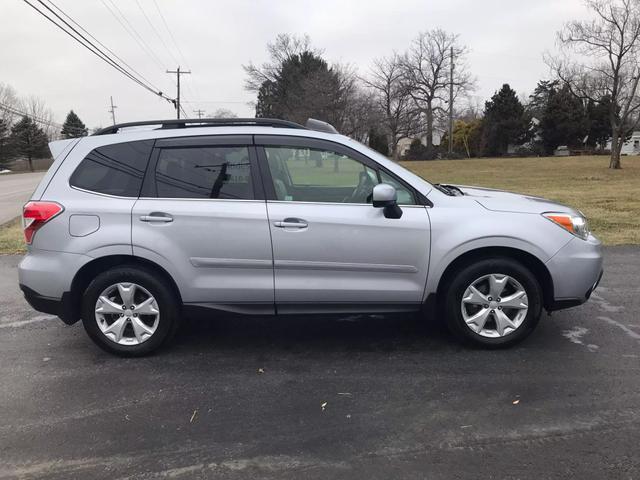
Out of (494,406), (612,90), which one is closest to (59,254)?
(494,406)

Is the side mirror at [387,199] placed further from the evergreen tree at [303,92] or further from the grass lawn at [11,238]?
the evergreen tree at [303,92]

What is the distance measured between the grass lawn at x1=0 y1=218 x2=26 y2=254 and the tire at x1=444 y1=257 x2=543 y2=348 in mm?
7635

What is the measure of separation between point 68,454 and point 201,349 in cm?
157

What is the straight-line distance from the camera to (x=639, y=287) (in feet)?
19.5

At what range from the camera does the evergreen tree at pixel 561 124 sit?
59906 millimetres

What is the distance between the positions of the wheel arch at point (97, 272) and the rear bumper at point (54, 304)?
14 millimetres

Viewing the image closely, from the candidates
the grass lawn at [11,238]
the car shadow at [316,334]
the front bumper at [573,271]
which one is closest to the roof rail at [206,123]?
the car shadow at [316,334]

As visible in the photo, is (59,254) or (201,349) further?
(201,349)

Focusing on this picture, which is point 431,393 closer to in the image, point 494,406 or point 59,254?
point 494,406

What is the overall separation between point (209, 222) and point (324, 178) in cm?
110

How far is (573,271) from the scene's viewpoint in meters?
4.03

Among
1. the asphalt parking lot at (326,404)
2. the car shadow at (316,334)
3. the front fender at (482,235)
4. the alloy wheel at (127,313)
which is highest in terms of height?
the front fender at (482,235)

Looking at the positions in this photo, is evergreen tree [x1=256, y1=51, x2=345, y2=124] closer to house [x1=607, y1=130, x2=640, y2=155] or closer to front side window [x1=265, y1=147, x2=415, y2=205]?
front side window [x1=265, y1=147, x2=415, y2=205]

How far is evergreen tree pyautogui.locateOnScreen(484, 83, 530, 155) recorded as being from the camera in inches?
2498
